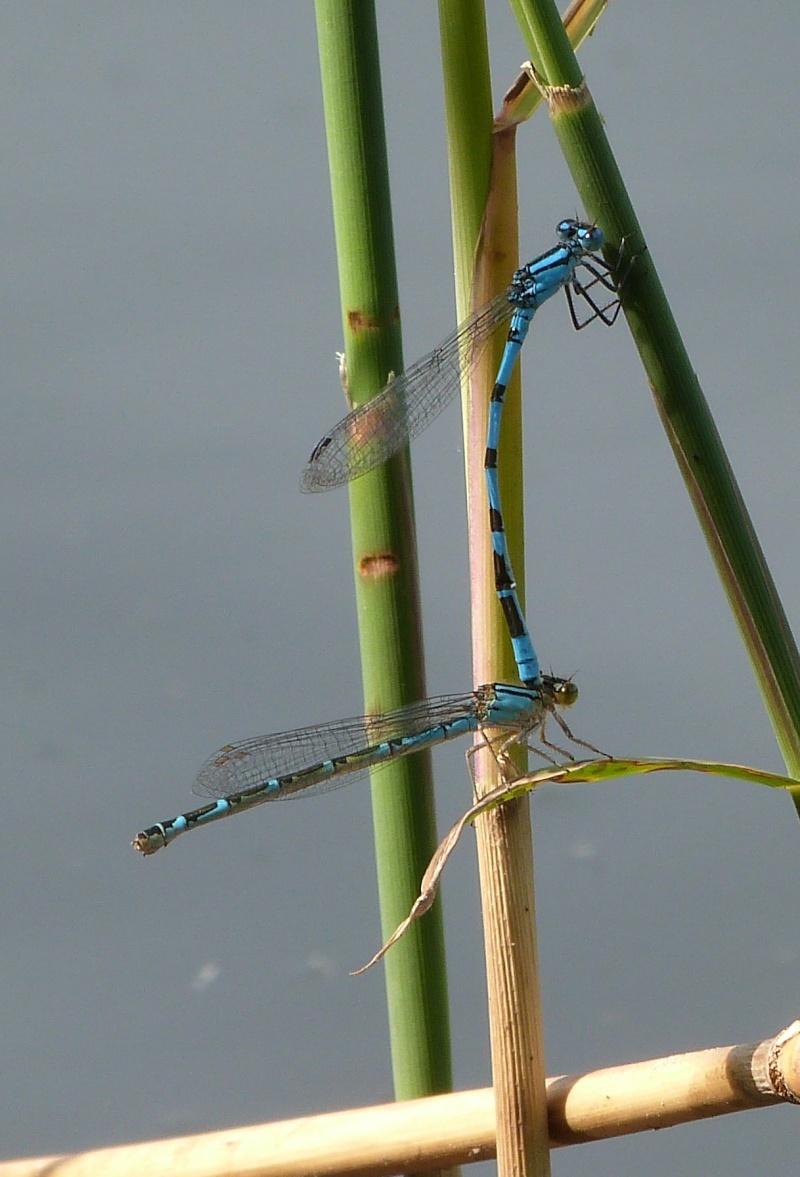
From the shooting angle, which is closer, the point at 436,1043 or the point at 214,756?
the point at 436,1043

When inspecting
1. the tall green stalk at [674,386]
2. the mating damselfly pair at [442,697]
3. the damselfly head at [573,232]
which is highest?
the damselfly head at [573,232]

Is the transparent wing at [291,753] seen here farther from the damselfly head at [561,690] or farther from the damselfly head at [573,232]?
the damselfly head at [573,232]

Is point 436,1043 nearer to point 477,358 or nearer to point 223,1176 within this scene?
point 223,1176

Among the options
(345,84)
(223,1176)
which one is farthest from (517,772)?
(345,84)

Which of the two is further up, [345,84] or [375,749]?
[345,84]

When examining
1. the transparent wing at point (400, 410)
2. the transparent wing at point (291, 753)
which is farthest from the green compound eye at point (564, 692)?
the transparent wing at point (400, 410)

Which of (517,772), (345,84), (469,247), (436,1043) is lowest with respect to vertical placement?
(436,1043)

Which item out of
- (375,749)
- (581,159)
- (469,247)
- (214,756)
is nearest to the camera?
(581,159)
